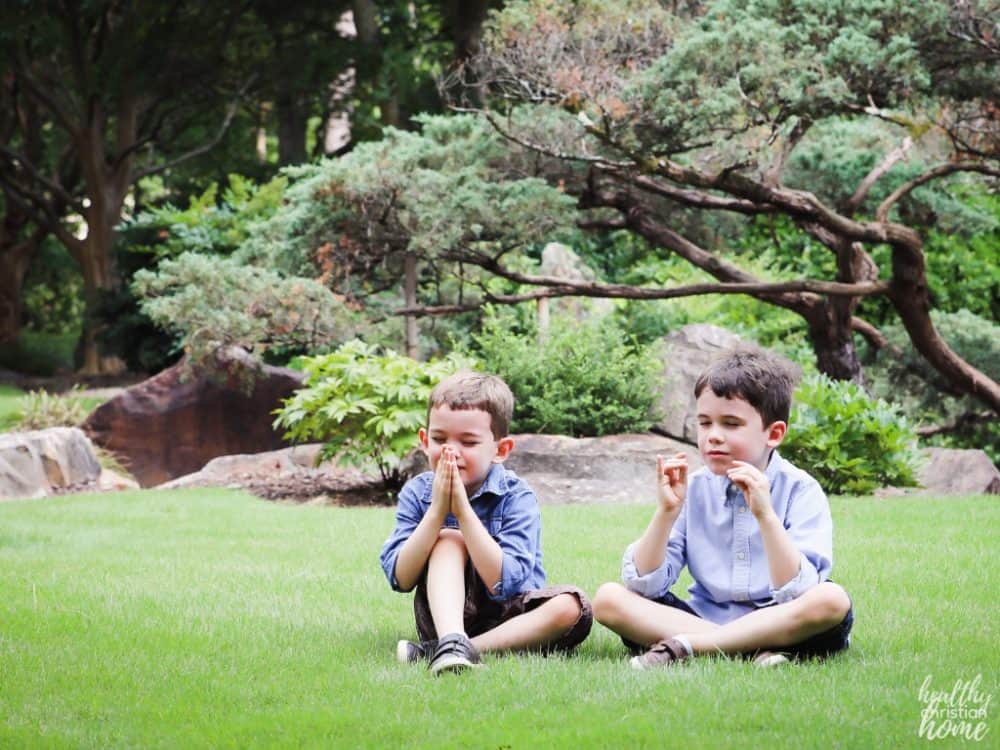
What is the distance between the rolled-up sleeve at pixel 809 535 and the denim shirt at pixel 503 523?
802 millimetres

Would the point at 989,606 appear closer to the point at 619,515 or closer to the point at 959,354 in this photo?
the point at 619,515

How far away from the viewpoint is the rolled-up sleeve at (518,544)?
4117 mm

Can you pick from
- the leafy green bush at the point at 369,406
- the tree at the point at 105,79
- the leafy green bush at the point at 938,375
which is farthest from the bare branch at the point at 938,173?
the tree at the point at 105,79

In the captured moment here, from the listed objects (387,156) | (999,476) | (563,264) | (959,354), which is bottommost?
(999,476)

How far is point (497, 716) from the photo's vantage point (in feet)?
10.9

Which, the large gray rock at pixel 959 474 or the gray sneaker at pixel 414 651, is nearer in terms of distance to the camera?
the gray sneaker at pixel 414 651

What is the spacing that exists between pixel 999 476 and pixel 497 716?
7701 mm

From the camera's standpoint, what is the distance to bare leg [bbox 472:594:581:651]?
4.13 meters

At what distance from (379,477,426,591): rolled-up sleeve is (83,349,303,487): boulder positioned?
826 centimetres

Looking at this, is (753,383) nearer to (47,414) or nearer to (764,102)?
(764,102)

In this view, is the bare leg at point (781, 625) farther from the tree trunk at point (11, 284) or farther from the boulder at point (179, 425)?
the tree trunk at point (11, 284)

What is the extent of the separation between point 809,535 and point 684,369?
7186 millimetres

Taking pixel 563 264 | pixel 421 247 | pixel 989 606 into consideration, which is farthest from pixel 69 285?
pixel 989 606

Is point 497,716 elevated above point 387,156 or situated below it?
below
